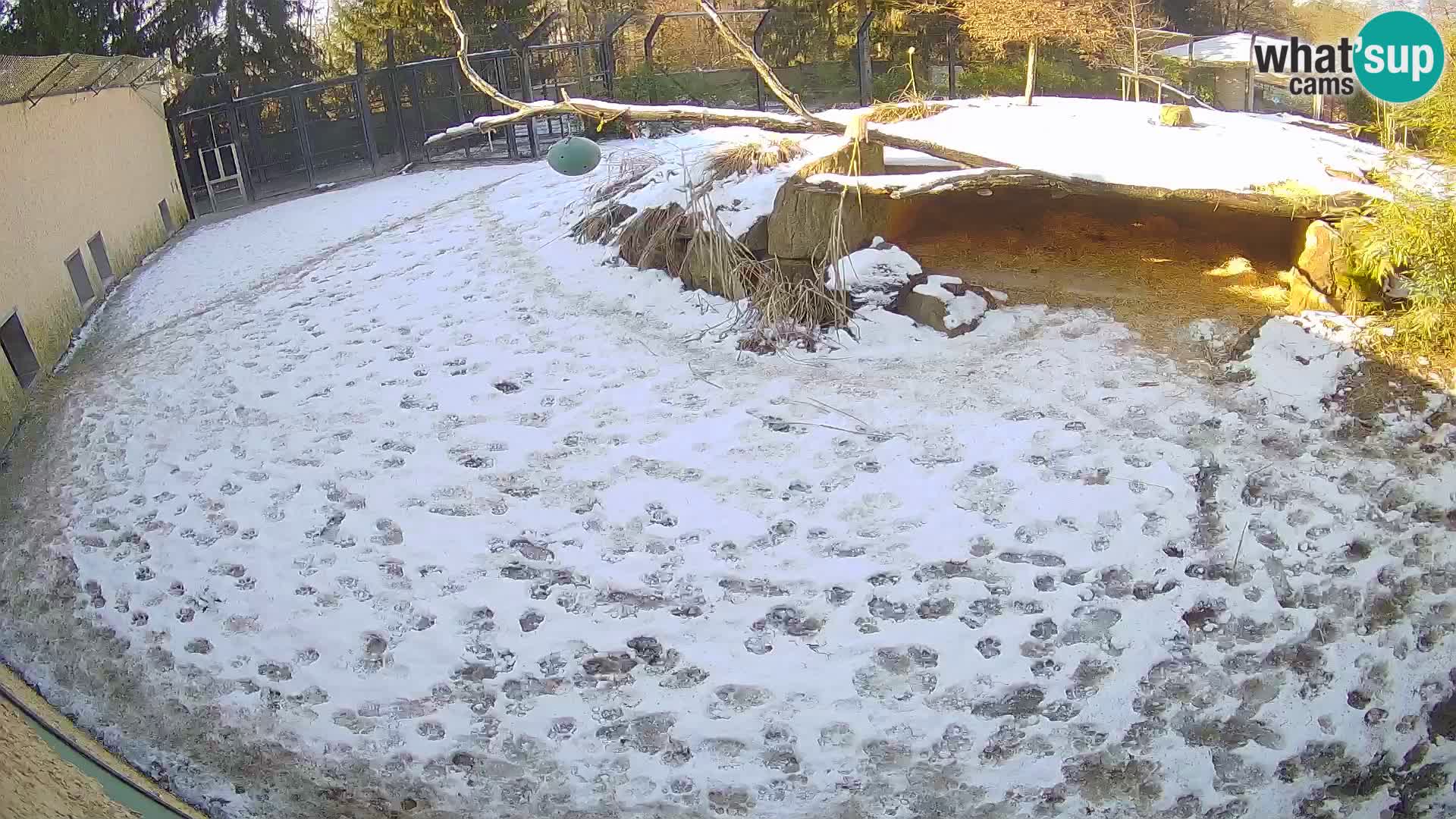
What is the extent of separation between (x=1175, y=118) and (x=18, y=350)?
7.25 m

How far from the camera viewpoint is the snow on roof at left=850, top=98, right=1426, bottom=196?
4.79m

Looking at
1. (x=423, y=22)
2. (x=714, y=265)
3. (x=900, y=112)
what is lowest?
(x=714, y=265)

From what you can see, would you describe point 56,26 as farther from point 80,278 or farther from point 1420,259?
point 1420,259

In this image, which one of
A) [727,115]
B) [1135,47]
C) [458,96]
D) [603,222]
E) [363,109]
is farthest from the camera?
[458,96]

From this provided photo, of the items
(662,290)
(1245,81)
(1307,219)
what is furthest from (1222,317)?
(1245,81)

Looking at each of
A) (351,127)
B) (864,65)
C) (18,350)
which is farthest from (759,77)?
(18,350)

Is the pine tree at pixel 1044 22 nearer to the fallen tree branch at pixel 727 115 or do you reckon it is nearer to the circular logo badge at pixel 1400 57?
the circular logo badge at pixel 1400 57

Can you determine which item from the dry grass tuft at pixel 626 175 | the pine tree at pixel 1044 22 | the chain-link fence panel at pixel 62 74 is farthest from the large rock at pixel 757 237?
the pine tree at pixel 1044 22

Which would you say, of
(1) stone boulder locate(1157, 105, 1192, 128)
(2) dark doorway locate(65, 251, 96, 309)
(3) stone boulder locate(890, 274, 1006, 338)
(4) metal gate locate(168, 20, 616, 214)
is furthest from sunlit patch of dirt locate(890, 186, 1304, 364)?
(4) metal gate locate(168, 20, 616, 214)

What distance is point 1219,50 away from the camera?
12703mm

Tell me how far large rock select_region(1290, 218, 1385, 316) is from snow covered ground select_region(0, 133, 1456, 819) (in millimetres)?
420

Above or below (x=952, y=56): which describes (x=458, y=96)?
above

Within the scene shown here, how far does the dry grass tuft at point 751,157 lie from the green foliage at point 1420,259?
3.16m

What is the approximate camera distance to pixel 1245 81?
1236cm
